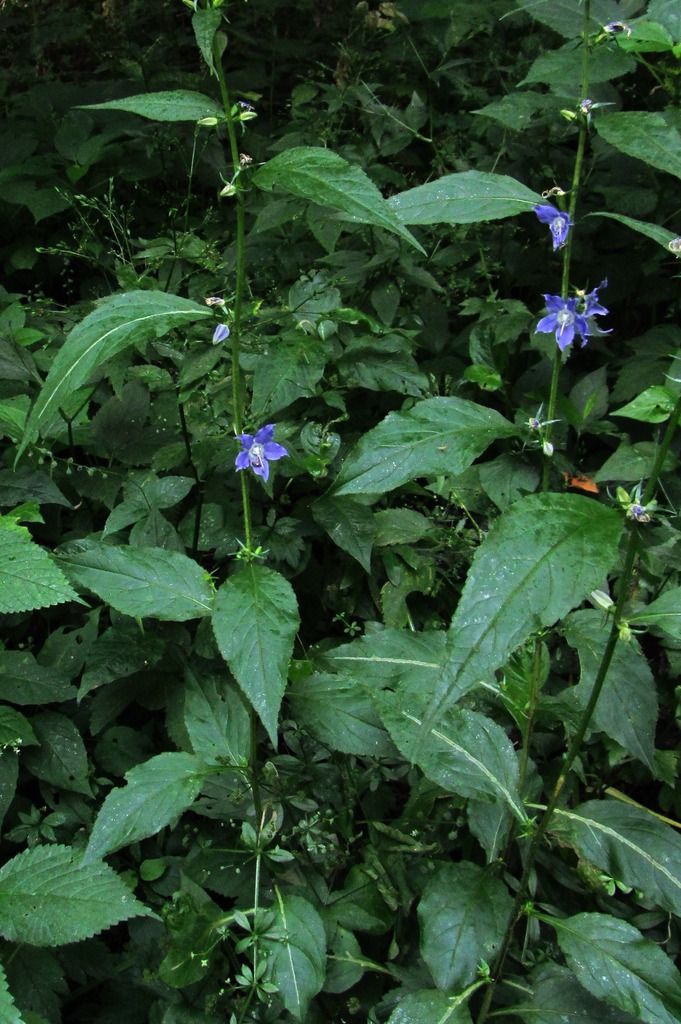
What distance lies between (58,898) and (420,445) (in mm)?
1285

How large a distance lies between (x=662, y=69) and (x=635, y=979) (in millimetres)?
2855

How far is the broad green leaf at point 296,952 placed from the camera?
2.00m

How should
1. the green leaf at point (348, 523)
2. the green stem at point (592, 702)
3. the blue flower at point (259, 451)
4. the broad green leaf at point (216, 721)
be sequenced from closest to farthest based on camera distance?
1. the green stem at point (592, 702)
2. the blue flower at point (259, 451)
3. the broad green leaf at point (216, 721)
4. the green leaf at point (348, 523)

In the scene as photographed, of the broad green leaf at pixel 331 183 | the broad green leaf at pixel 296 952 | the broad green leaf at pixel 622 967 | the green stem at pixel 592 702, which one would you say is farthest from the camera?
the broad green leaf at pixel 296 952

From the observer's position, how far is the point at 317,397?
293cm

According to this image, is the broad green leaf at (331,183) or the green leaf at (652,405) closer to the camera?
the broad green leaf at (331,183)

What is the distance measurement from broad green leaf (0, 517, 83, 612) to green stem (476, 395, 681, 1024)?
1.06 metres

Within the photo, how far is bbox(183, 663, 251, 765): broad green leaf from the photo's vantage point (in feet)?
7.22

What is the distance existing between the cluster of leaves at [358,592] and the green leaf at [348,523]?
0.4 inches

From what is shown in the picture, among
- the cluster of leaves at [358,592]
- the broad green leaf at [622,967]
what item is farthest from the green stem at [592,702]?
the broad green leaf at [622,967]

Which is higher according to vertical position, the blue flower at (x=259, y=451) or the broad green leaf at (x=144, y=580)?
the blue flower at (x=259, y=451)

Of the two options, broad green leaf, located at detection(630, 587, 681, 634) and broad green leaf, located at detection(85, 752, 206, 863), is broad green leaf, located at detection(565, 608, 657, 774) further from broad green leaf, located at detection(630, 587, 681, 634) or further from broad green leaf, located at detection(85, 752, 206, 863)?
broad green leaf, located at detection(85, 752, 206, 863)

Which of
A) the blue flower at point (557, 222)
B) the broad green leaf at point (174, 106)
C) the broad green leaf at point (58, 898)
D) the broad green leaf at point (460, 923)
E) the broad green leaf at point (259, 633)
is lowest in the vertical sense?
the broad green leaf at point (460, 923)

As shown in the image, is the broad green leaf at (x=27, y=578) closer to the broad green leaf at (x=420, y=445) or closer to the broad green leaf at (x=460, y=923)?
the broad green leaf at (x=420, y=445)
